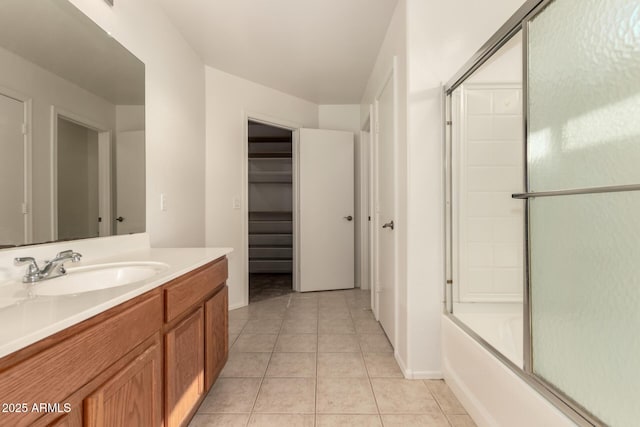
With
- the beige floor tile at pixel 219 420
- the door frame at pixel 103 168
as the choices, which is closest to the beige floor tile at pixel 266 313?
the beige floor tile at pixel 219 420

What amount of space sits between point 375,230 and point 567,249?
182 cm

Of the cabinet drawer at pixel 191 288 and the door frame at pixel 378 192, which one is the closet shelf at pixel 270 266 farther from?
the cabinet drawer at pixel 191 288

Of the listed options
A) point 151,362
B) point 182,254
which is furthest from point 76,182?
point 151,362

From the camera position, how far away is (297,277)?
11.9 ft

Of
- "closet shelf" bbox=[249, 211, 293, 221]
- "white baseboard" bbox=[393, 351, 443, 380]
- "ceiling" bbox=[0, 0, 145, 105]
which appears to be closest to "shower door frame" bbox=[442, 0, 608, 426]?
"white baseboard" bbox=[393, 351, 443, 380]

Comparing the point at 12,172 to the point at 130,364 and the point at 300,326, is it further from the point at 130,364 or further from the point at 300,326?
the point at 300,326

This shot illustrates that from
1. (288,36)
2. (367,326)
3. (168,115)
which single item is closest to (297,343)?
(367,326)

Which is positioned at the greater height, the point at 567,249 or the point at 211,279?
the point at 567,249

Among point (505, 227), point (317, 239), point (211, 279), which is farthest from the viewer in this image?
point (317, 239)

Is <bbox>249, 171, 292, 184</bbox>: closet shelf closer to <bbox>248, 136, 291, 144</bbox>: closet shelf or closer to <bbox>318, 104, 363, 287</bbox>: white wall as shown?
<bbox>248, 136, 291, 144</bbox>: closet shelf

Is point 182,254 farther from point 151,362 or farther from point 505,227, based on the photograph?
point 505,227

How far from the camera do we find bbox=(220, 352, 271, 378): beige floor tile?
5.93 ft

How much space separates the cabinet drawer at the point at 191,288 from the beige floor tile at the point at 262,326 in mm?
970

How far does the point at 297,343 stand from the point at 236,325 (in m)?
0.66
